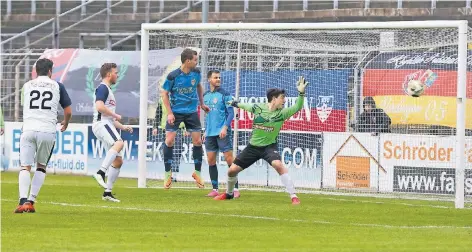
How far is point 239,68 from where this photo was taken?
76.3 feet

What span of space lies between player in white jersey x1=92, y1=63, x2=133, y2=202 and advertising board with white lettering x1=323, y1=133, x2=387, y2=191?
18.7ft

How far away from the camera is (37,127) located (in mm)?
15602

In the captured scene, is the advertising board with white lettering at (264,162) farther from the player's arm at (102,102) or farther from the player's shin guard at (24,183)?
the player's shin guard at (24,183)

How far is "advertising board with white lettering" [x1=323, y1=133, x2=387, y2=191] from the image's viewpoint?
21766mm

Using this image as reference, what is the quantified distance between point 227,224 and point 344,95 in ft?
27.8

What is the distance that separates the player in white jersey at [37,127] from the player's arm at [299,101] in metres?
3.66

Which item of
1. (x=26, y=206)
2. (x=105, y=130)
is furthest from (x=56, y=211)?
(x=105, y=130)

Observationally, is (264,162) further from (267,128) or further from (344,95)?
(267,128)

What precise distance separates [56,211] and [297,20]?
17600 millimetres

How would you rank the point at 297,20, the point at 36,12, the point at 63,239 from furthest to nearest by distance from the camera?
1. the point at 36,12
2. the point at 297,20
3. the point at 63,239

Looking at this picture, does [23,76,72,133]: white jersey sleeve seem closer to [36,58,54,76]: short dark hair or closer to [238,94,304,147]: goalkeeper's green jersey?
[36,58,54,76]: short dark hair

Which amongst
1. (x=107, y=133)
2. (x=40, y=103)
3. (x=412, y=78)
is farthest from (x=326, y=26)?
(x=40, y=103)

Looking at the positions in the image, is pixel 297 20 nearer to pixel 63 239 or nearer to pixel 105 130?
pixel 105 130

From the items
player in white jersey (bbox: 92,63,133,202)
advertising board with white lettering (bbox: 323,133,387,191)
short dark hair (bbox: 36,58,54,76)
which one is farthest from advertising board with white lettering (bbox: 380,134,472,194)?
short dark hair (bbox: 36,58,54,76)
